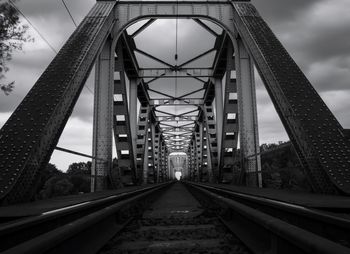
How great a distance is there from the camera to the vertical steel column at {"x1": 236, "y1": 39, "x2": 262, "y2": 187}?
1050 centimetres

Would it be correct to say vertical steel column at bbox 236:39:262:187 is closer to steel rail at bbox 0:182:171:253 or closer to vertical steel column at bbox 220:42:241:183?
vertical steel column at bbox 220:42:241:183

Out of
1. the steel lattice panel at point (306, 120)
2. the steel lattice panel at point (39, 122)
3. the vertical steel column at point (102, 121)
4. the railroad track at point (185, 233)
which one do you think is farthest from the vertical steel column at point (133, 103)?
the railroad track at point (185, 233)

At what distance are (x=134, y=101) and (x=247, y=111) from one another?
395 inches

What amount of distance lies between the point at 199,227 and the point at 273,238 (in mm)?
2004

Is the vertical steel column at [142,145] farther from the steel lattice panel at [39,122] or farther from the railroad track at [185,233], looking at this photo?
the railroad track at [185,233]

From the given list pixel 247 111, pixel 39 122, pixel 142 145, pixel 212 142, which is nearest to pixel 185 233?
pixel 39 122

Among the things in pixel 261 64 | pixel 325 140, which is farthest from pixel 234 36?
pixel 325 140

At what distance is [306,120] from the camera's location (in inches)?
223

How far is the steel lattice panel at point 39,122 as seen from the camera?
4375mm

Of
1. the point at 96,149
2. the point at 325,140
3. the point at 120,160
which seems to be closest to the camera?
the point at 325,140

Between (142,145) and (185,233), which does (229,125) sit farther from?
(185,233)

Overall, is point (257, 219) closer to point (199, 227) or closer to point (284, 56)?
point (199, 227)

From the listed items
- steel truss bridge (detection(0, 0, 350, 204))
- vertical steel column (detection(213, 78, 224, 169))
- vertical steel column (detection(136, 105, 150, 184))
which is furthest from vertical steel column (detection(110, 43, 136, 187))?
vertical steel column (detection(213, 78, 224, 169))

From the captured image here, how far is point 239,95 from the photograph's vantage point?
11320 millimetres
